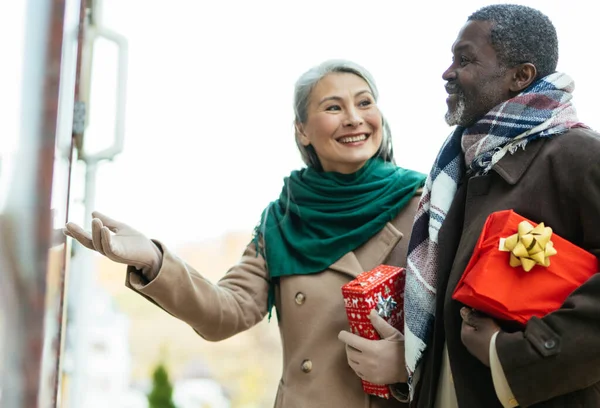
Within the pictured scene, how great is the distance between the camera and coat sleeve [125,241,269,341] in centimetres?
155

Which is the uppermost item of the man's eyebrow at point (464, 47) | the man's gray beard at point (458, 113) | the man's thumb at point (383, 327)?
the man's eyebrow at point (464, 47)

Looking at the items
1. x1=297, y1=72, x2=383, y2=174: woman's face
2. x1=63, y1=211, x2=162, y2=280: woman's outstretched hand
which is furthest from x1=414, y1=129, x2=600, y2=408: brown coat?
x1=63, y1=211, x2=162, y2=280: woman's outstretched hand

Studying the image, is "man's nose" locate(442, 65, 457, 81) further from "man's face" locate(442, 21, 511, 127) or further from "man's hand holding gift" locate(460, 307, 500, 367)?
"man's hand holding gift" locate(460, 307, 500, 367)

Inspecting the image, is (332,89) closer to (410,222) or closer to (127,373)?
(410,222)

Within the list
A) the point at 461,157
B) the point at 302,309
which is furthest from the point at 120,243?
the point at 461,157

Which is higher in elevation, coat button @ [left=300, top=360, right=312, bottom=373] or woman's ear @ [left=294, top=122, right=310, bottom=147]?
woman's ear @ [left=294, top=122, right=310, bottom=147]

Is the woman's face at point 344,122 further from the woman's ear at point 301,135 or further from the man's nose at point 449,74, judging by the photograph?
the man's nose at point 449,74

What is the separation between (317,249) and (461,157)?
51cm

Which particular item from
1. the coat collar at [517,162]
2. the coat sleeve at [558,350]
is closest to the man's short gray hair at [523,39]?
the coat collar at [517,162]

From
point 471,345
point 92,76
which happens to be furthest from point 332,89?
point 92,76

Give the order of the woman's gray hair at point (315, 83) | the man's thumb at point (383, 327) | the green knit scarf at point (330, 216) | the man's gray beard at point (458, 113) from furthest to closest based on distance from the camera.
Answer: the woman's gray hair at point (315, 83) → the green knit scarf at point (330, 216) → the man's thumb at point (383, 327) → the man's gray beard at point (458, 113)

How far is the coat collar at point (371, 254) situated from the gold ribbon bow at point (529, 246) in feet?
1.95

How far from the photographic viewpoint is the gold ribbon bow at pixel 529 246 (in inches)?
40.3

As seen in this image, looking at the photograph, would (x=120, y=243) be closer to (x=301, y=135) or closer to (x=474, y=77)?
(x=301, y=135)
